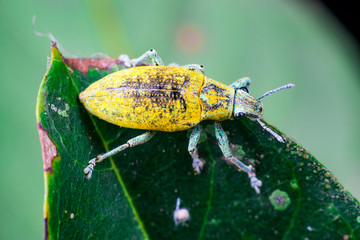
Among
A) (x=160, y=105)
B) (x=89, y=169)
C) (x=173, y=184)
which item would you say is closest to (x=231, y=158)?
(x=173, y=184)

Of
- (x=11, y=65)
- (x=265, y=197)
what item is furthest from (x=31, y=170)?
(x=265, y=197)

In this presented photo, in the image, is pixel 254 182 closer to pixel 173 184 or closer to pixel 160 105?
pixel 173 184

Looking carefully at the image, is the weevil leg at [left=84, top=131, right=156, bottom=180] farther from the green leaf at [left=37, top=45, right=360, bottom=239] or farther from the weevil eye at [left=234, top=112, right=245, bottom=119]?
the weevil eye at [left=234, top=112, right=245, bottom=119]

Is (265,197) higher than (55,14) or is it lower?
lower

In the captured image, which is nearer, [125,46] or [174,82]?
[174,82]

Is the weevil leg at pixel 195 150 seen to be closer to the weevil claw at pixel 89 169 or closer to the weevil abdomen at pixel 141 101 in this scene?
the weevil abdomen at pixel 141 101

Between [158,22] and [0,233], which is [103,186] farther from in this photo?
[158,22]

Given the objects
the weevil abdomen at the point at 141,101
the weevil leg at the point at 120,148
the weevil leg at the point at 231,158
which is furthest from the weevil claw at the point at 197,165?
the weevil leg at the point at 120,148
